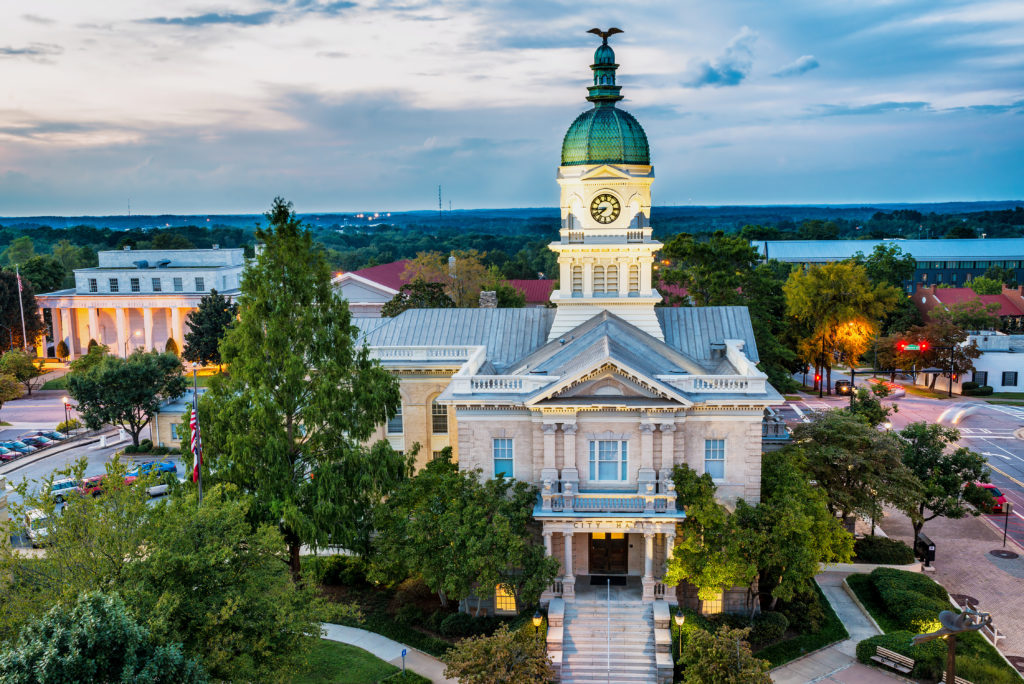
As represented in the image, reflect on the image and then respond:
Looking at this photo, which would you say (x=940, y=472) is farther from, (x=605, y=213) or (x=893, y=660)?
(x=605, y=213)

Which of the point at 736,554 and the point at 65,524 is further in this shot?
the point at 736,554

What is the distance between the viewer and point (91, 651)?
21797 millimetres

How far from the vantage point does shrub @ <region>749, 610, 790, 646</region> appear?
119ft

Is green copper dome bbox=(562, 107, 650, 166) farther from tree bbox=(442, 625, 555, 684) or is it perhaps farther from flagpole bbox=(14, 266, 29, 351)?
flagpole bbox=(14, 266, 29, 351)

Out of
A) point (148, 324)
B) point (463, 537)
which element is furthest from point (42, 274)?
point (463, 537)

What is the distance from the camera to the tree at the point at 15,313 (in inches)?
3883

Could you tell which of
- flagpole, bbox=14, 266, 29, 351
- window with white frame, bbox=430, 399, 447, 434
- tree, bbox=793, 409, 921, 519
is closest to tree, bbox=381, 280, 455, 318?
window with white frame, bbox=430, 399, 447, 434

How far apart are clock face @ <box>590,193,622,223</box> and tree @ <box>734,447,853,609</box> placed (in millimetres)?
16735

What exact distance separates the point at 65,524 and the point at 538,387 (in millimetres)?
20302

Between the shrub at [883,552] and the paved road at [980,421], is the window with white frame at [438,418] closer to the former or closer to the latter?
the shrub at [883,552]

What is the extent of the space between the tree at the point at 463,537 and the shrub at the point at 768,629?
367 inches

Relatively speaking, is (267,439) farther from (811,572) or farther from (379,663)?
(811,572)

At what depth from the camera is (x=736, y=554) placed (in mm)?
35250

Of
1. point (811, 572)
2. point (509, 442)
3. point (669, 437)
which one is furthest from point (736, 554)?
point (509, 442)
